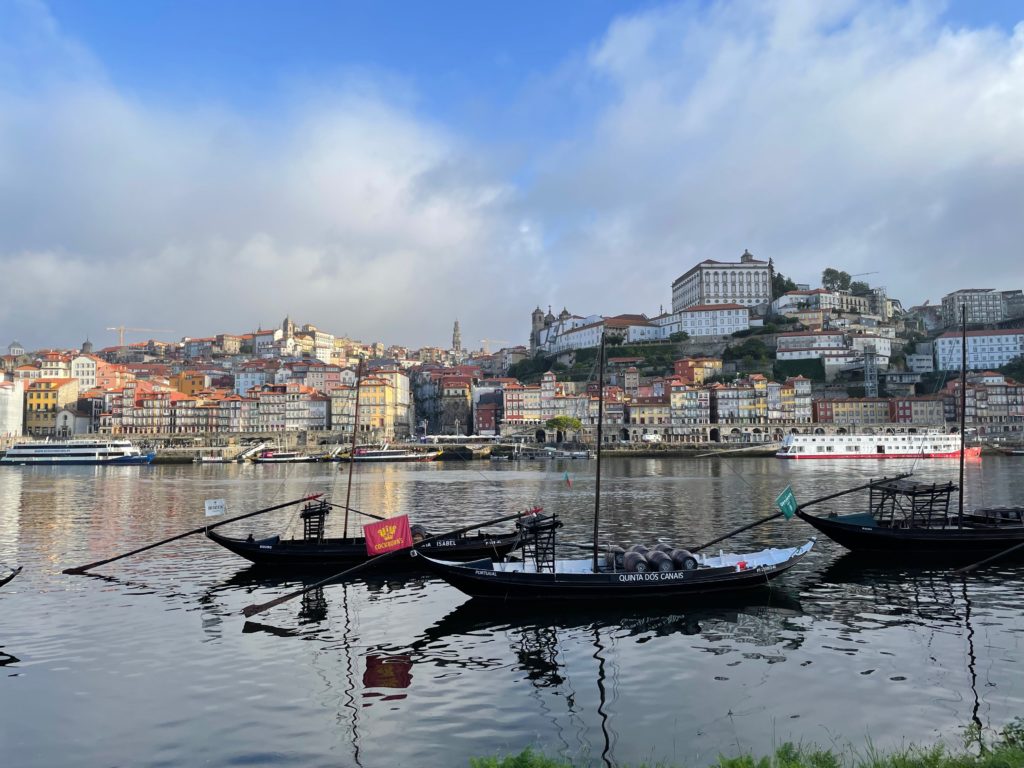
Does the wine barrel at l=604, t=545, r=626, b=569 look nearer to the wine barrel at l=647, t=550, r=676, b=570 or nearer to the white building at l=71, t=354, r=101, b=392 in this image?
the wine barrel at l=647, t=550, r=676, b=570

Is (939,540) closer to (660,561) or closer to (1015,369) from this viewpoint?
(660,561)

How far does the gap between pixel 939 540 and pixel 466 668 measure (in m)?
15.7

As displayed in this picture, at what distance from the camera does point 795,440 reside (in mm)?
88875

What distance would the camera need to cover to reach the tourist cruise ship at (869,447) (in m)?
88.8

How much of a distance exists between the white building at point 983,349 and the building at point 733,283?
104 ft

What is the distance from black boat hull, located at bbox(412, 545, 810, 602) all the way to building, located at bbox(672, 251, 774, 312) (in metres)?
138

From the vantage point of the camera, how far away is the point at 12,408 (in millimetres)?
113250

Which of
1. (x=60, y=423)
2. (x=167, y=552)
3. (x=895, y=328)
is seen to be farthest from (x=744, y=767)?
(x=895, y=328)

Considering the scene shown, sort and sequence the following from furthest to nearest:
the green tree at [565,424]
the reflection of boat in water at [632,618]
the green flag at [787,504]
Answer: the green tree at [565,424] < the green flag at [787,504] < the reflection of boat in water at [632,618]

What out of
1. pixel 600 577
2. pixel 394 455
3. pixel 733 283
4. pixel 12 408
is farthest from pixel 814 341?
pixel 600 577

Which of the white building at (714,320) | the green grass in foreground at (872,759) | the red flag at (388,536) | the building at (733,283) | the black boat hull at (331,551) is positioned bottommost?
the black boat hull at (331,551)

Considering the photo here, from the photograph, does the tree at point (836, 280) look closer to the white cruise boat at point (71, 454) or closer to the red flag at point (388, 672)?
the white cruise boat at point (71, 454)

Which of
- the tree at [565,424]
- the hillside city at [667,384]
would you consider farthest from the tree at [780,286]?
the tree at [565,424]

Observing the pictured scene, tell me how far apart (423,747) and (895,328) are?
15924 cm
